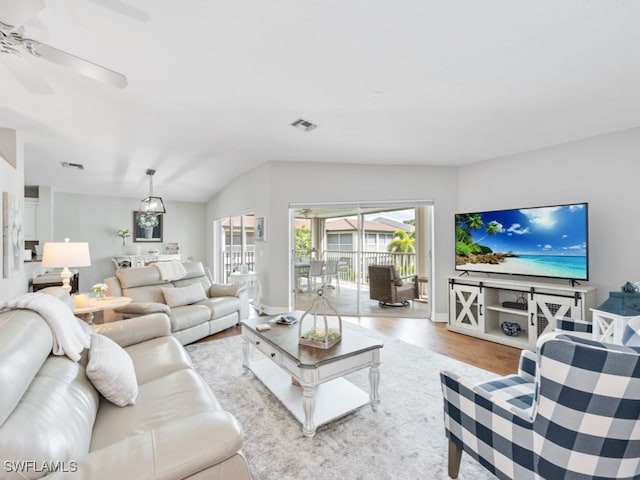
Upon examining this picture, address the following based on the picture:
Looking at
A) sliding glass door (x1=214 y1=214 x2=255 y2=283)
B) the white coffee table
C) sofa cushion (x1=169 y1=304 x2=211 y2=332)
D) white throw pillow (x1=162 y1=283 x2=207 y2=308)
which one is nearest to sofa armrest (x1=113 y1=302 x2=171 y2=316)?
sofa cushion (x1=169 y1=304 x2=211 y2=332)

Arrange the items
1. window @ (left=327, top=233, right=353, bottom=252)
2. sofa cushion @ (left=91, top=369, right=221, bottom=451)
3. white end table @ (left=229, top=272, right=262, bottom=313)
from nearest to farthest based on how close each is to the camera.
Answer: sofa cushion @ (left=91, top=369, right=221, bottom=451)
white end table @ (left=229, top=272, right=262, bottom=313)
window @ (left=327, top=233, right=353, bottom=252)

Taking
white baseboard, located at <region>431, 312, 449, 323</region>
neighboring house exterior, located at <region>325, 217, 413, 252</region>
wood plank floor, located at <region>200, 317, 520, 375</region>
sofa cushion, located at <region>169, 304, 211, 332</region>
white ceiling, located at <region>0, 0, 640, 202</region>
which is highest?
white ceiling, located at <region>0, 0, 640, 202</region>

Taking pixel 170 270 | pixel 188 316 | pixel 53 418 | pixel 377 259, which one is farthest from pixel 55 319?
pixel 377 259

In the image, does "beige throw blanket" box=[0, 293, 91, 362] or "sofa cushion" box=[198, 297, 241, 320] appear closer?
"beige throw blanket" box=[0, 293, 91, 362]

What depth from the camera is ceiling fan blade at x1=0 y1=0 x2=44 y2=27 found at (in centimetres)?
135

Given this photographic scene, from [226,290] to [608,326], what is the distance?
4.19 metres

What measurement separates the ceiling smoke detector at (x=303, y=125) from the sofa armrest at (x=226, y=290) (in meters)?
2.41

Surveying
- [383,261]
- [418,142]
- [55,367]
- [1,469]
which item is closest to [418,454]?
[1,469]

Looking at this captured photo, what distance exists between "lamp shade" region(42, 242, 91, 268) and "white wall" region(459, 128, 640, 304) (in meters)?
5.14

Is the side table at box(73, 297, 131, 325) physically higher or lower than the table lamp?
lower

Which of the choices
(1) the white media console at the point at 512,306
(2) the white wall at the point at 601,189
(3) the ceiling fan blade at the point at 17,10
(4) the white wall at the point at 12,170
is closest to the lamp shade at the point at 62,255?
(4) the white wall at the point at 12,170

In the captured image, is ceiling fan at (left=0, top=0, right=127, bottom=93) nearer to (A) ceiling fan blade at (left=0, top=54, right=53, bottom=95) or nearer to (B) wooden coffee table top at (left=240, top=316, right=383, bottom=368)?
(A) ceiling fan blade at (left=0, top=54, right=53, bottom=95)

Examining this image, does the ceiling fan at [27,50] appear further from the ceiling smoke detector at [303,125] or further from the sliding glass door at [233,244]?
the sliding glass door at [233,244]

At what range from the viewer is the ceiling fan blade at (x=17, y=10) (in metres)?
1.35
